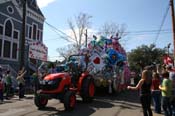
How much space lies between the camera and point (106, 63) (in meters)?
18.2

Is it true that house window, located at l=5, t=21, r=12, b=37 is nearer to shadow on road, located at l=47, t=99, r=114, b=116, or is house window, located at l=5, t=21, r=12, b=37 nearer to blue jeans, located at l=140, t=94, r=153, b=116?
shadow on road, located at l=47, t=99, r=114, b=116

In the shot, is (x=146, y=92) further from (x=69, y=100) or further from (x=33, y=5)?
(x=33, y=5)

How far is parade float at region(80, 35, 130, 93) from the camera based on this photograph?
17328 millimetres

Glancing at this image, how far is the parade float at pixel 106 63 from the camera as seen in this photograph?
682 inches

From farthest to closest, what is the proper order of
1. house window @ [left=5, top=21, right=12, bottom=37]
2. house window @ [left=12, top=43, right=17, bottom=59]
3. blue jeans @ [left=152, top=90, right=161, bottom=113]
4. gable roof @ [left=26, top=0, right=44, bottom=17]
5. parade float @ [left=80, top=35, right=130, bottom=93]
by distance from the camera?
gable roof @ [left=26, top=0, right=44, bottom=17], house window @ [left=12, top=43, right=17, bottom=59], house window @ [left=5, top=21, right=12, bottom=37], parade float @ [left=80, top=35, right=130, bottom=93], blue jeans @ [left=152, top=90, right=161, bottom=113]

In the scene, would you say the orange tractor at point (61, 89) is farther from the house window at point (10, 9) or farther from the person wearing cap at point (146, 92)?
the house window at point (10, 9)

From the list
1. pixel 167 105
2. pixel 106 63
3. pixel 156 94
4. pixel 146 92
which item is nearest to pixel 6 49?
pixel 106 63

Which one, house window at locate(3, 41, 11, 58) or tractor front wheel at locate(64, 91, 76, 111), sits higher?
house window at locate(3, 41, 11, 58)

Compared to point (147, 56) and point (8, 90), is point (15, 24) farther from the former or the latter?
point (147, 56)

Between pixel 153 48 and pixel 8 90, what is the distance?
67.9 meters

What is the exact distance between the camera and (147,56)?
8050cm

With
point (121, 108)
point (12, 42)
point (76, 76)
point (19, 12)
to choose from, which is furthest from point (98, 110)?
point (19, 12)

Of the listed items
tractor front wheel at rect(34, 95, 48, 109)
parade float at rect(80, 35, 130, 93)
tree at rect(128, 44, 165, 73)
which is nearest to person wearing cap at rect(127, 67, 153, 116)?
tractor front wheel at rect(34, 95, 48, 109)

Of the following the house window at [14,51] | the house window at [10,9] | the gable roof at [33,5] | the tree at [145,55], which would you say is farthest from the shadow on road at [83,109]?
the tree at [145,55]
